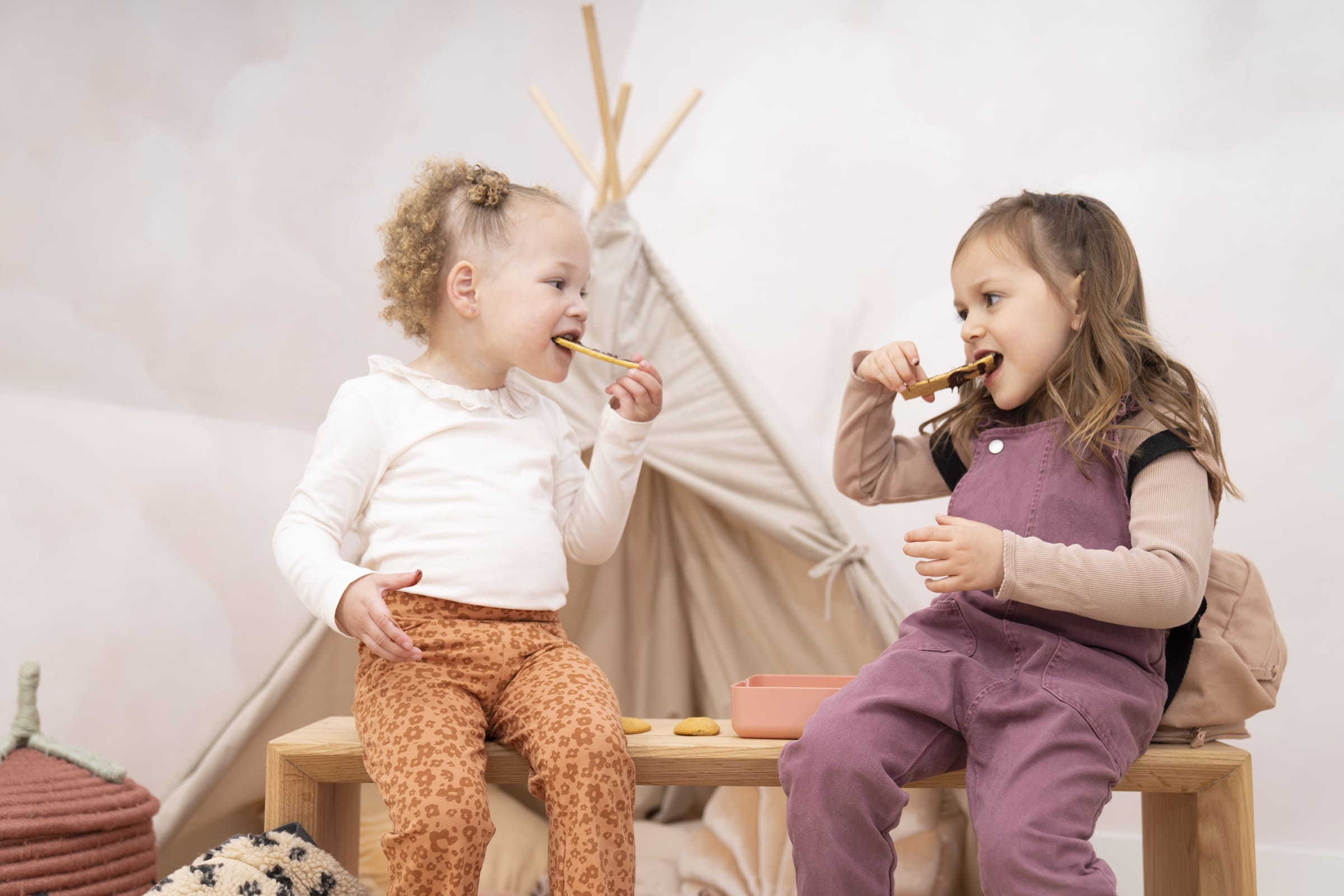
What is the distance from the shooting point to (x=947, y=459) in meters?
1.35

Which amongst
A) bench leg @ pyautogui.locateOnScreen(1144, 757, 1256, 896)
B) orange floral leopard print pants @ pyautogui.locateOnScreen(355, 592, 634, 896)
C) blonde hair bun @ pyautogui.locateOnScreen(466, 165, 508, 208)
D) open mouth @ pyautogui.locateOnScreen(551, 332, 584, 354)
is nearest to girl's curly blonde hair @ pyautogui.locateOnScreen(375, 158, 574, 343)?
blonde hair bun @ pyautogui.locateOnScreen(466, 165, 508, 208)

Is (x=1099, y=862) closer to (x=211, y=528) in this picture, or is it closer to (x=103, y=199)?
(x=211, y=528)

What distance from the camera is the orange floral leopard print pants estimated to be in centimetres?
95

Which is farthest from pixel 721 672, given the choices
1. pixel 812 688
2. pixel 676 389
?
pixel 812 688

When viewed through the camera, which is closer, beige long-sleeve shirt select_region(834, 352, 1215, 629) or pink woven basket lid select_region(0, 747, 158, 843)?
beige long-sleeve shirt select_region(834, 352, 1215, 629)

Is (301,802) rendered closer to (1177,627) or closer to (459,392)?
(459,392)

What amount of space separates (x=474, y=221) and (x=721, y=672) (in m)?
0.99

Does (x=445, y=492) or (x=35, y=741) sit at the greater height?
(x=445, y=492)

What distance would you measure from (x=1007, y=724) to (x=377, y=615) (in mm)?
618

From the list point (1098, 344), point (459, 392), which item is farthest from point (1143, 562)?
point (459, 392)

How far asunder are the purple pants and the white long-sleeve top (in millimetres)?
374

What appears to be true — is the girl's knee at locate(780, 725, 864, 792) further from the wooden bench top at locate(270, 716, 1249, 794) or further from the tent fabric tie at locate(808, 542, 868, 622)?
the tent fabric tie at locate(808, 542, 868, 622)

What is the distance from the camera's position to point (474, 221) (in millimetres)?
1285

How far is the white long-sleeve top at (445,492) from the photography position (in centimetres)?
116
